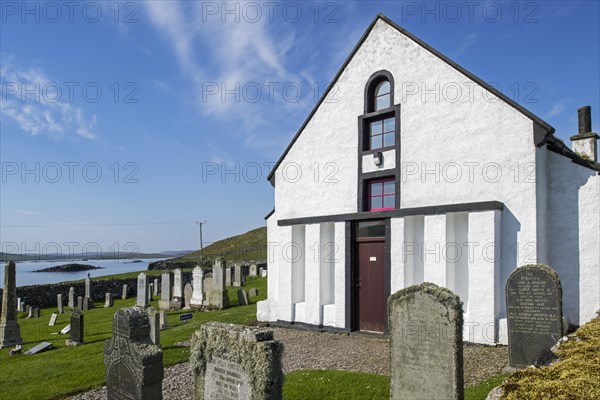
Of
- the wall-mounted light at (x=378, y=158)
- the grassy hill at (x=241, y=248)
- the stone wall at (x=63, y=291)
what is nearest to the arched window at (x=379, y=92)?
the wall-mounted light at (x=378, y=158)

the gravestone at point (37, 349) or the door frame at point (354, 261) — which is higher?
the door frame at point (354, 261)

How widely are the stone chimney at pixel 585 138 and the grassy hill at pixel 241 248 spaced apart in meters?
54.8

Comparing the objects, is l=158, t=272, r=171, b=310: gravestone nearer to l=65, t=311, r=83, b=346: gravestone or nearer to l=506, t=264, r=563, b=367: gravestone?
l=65, t=311, r=83, b=346: gravestone

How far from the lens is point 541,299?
7797 millimetres

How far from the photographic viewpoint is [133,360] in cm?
594

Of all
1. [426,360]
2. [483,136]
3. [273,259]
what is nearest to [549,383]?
[426,360]

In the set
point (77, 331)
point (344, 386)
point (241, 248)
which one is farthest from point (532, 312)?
point (241, 248)

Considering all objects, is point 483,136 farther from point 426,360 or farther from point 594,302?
point 426,360

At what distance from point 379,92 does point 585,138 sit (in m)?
5.68

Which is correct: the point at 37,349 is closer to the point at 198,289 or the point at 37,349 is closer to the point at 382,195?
the point at 198,289

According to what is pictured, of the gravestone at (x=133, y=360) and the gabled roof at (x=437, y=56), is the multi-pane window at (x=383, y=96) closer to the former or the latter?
the gabled roof at (x=437, y=56)

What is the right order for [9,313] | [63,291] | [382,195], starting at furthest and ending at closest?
[63,291]
[9,313]
[382,195]

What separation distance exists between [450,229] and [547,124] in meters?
3.14

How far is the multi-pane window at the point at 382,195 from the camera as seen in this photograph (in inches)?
466
